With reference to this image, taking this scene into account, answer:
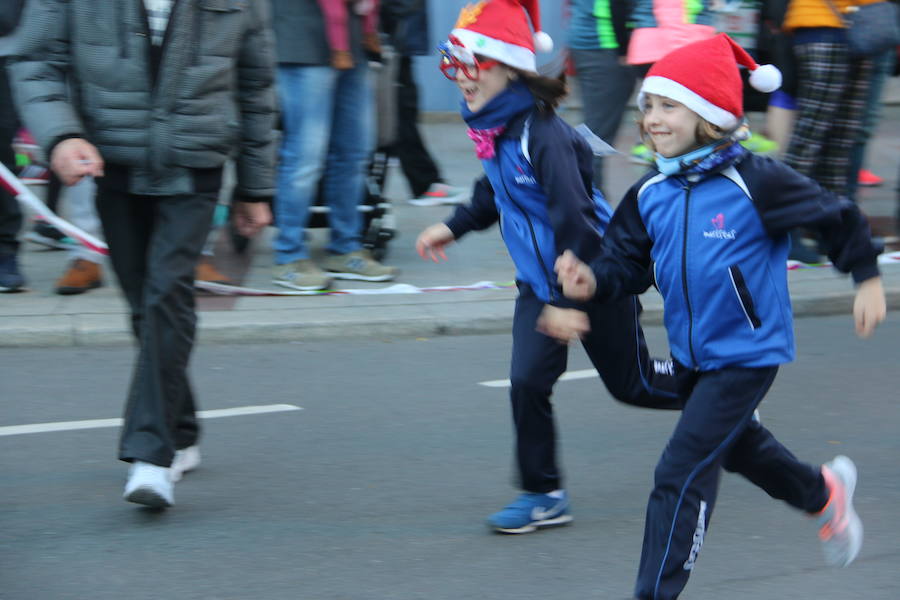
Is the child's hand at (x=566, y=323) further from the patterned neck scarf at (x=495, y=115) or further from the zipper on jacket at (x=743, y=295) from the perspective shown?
Result: the patterned neck scarf at (x=495, y=115)

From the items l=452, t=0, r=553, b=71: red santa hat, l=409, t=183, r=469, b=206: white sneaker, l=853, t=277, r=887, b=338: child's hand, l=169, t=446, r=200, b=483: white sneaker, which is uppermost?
l=452, t=0, r=553, b=71: red santa hat

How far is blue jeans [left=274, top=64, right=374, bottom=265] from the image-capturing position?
7242 mm

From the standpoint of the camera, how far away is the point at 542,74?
4.26 m

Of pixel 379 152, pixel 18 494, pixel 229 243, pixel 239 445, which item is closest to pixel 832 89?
pixel 379 152

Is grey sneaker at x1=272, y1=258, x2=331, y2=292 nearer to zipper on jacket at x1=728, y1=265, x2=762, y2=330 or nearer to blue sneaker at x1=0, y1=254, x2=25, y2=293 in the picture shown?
blue sneaker at x1=0, y1=254, x2=25, y2=293

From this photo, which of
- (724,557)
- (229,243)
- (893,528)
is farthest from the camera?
(229,243)

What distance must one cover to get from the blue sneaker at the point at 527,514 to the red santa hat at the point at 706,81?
1309mm

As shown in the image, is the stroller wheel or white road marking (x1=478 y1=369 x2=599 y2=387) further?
the stroller wheel

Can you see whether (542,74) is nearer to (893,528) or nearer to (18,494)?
(893,528)

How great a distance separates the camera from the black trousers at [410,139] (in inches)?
354

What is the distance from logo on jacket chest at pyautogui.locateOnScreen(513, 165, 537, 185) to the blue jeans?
335 centimetres

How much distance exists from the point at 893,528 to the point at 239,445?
2311 millimetres

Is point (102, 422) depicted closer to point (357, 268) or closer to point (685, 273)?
point (357, 268)

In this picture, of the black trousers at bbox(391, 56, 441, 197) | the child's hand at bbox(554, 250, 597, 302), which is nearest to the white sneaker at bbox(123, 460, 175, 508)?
the child's hand at bbox(554, 250, 597, 302)
